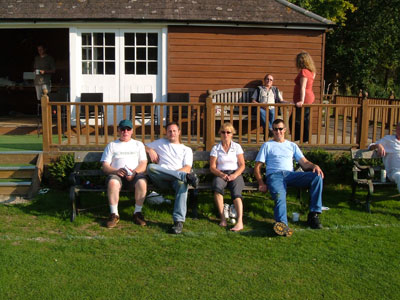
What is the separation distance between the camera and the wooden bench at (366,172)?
21.9ft

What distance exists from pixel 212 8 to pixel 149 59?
1822 mm

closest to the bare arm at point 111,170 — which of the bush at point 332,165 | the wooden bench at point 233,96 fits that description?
the bush at point 332,165

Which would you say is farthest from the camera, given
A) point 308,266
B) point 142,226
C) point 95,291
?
point 142,226

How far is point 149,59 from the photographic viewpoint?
35.5ft

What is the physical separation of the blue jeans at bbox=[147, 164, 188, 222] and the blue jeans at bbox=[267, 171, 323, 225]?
1.12 m

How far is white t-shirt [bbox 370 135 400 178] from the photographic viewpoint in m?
6.79

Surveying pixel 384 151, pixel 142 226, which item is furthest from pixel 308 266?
pixel 384 151

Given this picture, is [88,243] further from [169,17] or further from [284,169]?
[169,17]

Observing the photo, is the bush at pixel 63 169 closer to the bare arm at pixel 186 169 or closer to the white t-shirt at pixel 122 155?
the white t-shirt at pixel 122 155

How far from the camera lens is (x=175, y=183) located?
6.09 m

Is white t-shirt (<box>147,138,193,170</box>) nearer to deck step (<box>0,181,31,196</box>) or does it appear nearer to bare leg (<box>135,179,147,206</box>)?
bare leg (<box>135,179,147,206</box>)

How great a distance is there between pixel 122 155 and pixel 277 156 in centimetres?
209

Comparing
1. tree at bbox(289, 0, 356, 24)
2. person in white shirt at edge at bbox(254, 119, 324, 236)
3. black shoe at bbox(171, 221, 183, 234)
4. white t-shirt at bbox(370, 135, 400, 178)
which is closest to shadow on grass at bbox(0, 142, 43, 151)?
black shoe at bbox(171, 221, 183, 234)

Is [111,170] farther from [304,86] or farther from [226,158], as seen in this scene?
[304,86]
